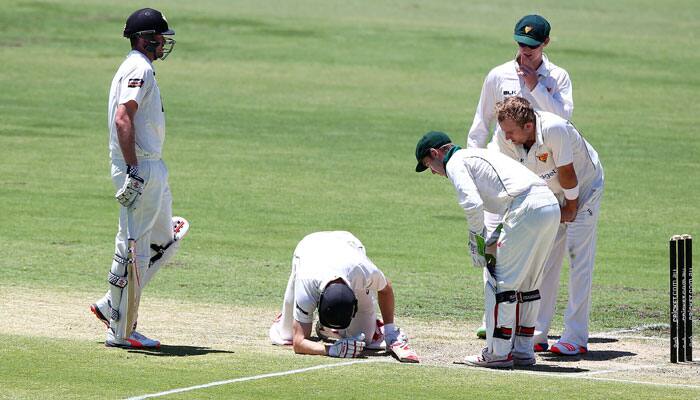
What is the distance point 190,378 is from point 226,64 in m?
27.3

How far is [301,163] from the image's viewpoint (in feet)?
79.2

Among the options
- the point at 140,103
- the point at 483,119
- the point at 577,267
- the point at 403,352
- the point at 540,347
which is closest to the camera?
the point at 140,103

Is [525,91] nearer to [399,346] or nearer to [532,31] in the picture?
[532,31]

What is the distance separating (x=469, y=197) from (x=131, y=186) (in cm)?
250

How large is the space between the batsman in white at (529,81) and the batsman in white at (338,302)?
4.25 feet

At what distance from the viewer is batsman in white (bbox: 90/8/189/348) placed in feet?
34.6

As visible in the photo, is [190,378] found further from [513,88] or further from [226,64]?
[226,64]

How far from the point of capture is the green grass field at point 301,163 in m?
10.2

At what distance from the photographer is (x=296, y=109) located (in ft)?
99.8

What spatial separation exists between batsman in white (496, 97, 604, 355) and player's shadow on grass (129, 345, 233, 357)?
279 centimetres

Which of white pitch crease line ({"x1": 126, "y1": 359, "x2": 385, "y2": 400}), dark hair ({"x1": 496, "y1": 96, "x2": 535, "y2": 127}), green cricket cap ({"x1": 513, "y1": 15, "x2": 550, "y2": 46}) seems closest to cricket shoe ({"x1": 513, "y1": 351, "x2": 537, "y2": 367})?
white pitch crease line ({"x1": 126, "y1": 359, "x2": 385, "y2": 400})

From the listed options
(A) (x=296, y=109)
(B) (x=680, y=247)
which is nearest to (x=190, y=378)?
(B) (x=680, y=247)

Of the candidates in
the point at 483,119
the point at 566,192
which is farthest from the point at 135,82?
the point at 566,192

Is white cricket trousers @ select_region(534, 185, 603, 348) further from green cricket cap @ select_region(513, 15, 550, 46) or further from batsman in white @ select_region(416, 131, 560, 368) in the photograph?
green cricket cap @ select_region(513, 15, 550, 46)
